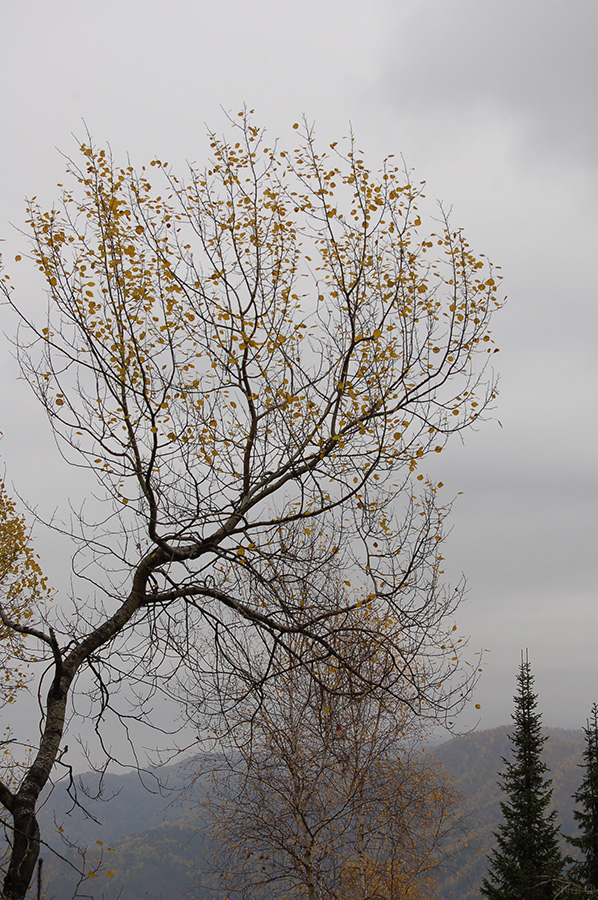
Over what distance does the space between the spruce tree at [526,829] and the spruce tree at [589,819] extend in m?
0.68

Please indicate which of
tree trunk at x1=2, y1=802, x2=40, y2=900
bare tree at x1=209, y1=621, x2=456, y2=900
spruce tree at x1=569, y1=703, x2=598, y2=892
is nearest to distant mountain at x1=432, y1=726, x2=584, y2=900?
spruce tree at x1=569, y1=703, x2=598, y2=892

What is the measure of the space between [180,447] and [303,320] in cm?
199

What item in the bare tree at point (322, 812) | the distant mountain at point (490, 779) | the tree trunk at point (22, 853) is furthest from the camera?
the distant mountain at point (490, 779)

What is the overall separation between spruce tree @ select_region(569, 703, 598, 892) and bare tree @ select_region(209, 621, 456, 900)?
6.64 meters

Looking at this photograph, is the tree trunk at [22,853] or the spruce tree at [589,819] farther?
the spruce tree at [589,819]

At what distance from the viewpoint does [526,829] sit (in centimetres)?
2139

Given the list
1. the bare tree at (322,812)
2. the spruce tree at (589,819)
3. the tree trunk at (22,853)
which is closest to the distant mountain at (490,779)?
the spruce tree at (589,819)

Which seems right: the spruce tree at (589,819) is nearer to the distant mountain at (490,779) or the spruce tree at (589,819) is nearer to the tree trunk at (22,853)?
the tree trunk at (22,853)

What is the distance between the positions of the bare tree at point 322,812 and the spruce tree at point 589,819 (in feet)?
21.8

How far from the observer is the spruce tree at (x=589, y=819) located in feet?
65.8

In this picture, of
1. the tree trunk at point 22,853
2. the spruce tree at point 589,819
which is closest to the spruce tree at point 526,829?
the spruce tree at point 589,819

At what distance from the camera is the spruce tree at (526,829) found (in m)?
20.1

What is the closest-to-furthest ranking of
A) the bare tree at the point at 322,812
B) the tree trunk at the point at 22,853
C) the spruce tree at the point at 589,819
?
the tree trunk at the point at 22,853 → the bare tree at the point at 322,812 → the spruce tree at the point at 589,819

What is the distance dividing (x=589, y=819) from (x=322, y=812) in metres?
12.4
